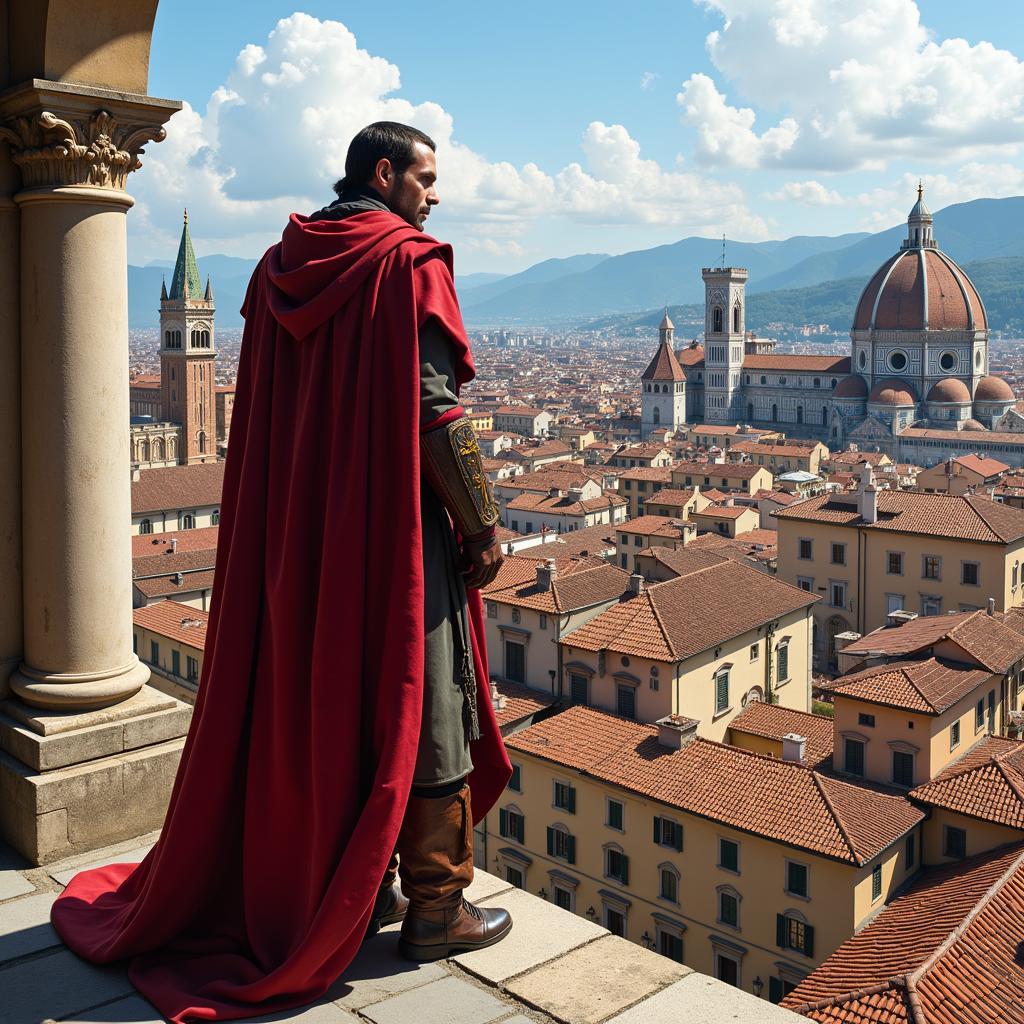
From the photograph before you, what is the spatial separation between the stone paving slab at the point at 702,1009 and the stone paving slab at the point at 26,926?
5.60 ft

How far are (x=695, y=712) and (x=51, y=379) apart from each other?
60.6ft

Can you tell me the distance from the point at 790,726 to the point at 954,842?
5.07 m

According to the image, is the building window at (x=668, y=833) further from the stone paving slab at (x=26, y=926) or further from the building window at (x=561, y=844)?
the stone paving slab at (x=26, y=926)

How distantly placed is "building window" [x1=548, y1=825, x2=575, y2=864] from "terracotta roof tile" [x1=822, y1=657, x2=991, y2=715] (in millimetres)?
4772

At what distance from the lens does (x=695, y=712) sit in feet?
A: 70.7

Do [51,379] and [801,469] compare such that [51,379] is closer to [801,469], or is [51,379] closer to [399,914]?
[399,914]

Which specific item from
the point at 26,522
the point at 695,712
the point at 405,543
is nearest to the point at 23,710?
the point at 26,522

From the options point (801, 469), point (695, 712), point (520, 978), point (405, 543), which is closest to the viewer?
point (405, 543)

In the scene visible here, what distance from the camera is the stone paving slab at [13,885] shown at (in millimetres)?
3928

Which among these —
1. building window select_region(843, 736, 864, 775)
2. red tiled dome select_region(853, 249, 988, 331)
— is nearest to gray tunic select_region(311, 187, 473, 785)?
building window select_region(843, 736, 864, 775)

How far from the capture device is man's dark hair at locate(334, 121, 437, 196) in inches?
126

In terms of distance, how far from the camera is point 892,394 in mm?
86188

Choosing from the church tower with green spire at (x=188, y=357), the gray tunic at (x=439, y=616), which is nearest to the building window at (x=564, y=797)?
the gray tunic at (x=439, y=616)

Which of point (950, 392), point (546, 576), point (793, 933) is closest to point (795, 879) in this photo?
point (793, 933)
